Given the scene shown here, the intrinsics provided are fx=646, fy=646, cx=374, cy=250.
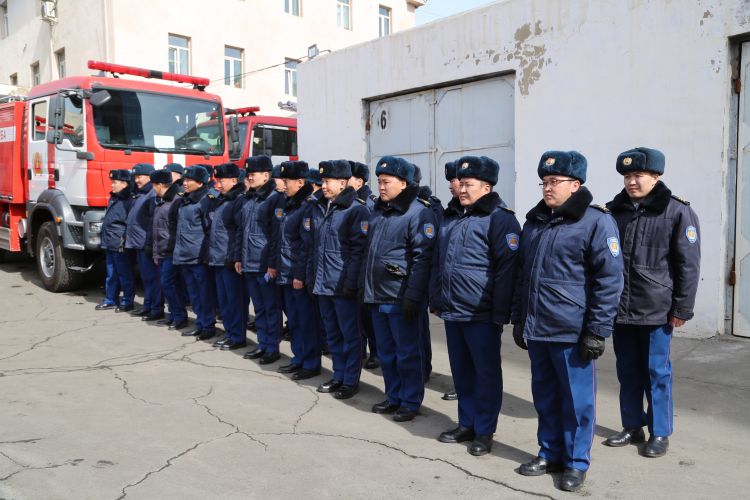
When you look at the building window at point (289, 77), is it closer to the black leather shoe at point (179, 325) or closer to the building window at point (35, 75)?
the building window at point (35, 75)

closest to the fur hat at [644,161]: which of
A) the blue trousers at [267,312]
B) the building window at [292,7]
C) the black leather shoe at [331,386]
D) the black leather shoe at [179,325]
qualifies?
the black leather shoe at [331,386]

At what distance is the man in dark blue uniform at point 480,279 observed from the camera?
367 cm

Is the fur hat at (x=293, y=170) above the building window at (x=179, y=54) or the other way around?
the other way around

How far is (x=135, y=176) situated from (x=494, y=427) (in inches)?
229

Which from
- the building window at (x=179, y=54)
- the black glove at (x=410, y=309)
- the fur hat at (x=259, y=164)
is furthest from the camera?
the building window at (x=179, y=54)

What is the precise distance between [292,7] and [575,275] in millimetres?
21986

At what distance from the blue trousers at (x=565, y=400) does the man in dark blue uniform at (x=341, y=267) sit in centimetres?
167

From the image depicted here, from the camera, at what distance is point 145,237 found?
7613 mm

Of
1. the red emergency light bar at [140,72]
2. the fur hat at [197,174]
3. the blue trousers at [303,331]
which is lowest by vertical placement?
the blue trousers at [303,331]

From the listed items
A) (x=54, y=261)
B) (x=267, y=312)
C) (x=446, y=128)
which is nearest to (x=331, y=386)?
(x=267, y=312)

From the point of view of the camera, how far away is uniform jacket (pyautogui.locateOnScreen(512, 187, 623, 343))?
10.6 feet

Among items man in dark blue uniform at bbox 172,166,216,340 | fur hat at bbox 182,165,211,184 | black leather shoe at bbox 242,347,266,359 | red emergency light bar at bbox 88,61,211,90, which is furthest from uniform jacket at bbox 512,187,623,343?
red emergency light bar at bbox 88,61,211,90

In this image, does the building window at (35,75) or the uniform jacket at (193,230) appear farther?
the building window at (35,75)

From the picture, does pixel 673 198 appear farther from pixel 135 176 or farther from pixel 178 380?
pixel 135 176
